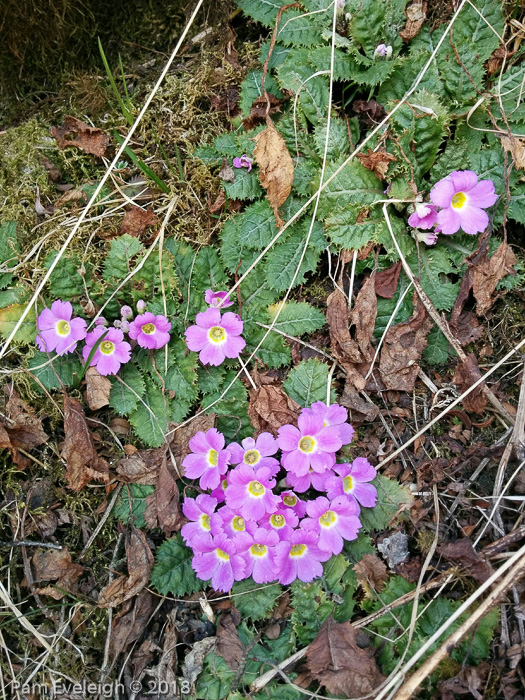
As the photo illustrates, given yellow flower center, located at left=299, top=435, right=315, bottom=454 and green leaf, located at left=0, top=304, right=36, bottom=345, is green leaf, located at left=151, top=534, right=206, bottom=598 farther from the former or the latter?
green leaf, located at left=0, top=304, right=36, bottom=345

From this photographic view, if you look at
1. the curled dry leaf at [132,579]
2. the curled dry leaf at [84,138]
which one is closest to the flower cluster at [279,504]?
the curled dry leaf at [132,579]

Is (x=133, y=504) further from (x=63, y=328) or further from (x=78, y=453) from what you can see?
(x=63, y=328)

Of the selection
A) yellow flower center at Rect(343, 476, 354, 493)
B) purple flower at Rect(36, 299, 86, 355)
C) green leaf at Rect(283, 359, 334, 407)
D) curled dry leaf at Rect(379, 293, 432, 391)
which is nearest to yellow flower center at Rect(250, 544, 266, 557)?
yellow flower center at Rect(343, 476, 354, 493)

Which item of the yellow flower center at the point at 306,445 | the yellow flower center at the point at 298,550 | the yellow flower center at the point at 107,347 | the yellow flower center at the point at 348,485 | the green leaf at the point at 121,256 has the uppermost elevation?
the green leaf at the point at 121,256

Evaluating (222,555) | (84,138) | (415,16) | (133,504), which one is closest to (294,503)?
(222,555)

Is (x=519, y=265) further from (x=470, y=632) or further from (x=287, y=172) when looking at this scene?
(x=470, y=632)

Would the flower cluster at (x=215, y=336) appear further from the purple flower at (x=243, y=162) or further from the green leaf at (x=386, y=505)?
the green leaf at (x=386, y=505)

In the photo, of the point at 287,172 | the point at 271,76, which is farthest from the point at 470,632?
the point at 271,76
